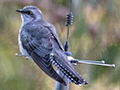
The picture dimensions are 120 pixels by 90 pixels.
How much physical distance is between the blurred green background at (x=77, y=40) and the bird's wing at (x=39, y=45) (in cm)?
75

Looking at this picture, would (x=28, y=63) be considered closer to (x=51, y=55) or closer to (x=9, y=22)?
(x=9, y=22)

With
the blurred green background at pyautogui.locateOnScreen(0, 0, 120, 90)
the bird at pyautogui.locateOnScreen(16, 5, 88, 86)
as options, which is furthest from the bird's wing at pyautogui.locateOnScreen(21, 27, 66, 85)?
the blurred green background at pyautogui.locateOnScreen(0, 0, 120, 90)

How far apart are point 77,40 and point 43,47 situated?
1.18 meters

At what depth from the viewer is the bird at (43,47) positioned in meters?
1.10

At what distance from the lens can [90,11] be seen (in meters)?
2.46

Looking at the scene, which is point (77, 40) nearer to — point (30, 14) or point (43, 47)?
point (30, 14)

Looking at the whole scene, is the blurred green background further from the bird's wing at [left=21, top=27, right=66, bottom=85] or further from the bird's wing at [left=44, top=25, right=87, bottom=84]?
the bird's wing at [left=44, top=25, right=87, bottom=84]

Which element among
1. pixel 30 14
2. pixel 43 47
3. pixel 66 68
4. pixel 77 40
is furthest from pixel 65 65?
pixel 77 40

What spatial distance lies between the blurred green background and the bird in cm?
65

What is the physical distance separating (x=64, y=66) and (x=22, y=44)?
0.99 feet

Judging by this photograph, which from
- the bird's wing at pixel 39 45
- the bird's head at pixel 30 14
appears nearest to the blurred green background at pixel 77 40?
the bird's head at pixel 30 14

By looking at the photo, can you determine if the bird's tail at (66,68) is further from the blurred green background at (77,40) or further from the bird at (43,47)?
the blurred green background at (77,40)

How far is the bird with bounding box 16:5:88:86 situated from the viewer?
1.10 metres

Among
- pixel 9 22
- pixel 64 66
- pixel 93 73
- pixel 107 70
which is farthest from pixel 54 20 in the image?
pixel 64 66
